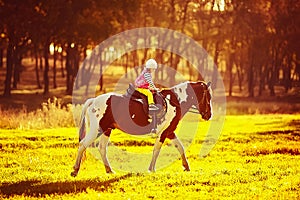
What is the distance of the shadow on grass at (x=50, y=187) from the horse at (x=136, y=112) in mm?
1185

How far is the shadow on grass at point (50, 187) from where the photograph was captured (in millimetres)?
13445

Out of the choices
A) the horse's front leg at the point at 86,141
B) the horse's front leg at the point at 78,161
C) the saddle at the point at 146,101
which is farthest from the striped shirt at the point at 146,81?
the horse's front leg at the point at 78,161

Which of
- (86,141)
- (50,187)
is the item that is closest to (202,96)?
(86,141)

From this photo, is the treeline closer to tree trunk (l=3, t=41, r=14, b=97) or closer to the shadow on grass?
tree trunk (l=3, t=41, r=14, b=97)

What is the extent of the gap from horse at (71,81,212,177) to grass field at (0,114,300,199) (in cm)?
113

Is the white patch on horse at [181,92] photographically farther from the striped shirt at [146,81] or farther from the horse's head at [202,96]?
the striped shirt at [146,81]

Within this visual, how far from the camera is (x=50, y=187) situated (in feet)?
46.0

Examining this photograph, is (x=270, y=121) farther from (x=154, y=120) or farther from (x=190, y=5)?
(x=190, y=5)

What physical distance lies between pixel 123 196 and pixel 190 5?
5564cm

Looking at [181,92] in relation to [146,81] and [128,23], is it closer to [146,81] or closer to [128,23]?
[146,81]

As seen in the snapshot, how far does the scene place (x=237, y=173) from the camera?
649 inches

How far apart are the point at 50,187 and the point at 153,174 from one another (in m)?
3.28

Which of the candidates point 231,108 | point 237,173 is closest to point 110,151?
point 237,173

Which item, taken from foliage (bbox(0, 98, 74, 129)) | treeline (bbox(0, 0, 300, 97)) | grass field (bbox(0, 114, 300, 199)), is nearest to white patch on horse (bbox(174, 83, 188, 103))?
grass field (bbox(0, 114, 300, 199))
